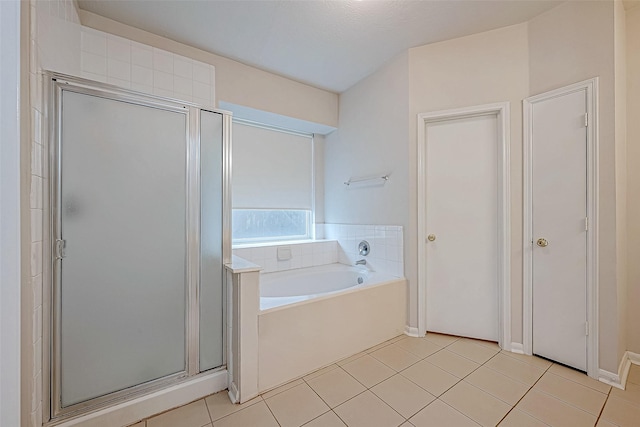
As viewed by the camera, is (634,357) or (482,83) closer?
(634,357)

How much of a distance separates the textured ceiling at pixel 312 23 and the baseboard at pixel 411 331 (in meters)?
2.58

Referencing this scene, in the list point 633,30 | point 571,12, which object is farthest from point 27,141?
point 633,30

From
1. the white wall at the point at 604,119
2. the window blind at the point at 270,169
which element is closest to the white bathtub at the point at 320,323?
the window blind at the point at 270,169

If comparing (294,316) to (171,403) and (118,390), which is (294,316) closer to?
(171,403)

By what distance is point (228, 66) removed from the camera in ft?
7.89

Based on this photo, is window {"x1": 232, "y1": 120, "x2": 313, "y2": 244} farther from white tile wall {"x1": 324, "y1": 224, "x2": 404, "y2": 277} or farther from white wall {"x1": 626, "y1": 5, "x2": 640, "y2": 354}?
white wall {"x1": 626, "y1": 5, "x2": 640, "y2": 354}

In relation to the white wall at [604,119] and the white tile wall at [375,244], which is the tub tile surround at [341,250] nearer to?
the white tile wall at [375,244]

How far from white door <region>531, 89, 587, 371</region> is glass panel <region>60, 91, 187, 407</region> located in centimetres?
253

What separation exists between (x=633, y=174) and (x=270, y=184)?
124 inches

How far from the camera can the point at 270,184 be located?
3.11 m

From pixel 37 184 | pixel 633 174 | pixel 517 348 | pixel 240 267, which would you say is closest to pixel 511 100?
pixel 633 174

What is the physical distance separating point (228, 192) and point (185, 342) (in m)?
0.96

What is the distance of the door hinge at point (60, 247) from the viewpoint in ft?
3.93
